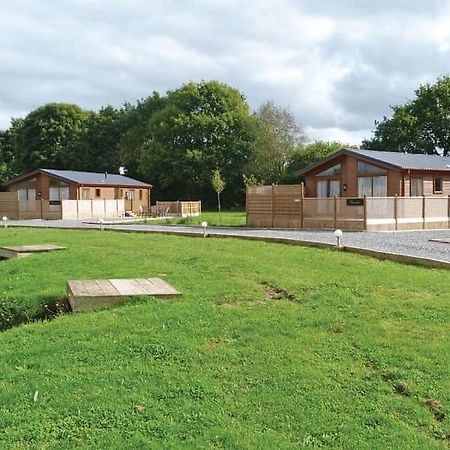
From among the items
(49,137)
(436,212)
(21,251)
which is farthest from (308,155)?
(21,251)

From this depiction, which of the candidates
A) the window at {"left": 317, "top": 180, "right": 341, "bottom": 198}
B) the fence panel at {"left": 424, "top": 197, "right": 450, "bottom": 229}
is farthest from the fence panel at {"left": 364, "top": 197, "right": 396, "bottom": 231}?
the window at {"left": 317, "top": 180, "right": 341, "bottom": 198}

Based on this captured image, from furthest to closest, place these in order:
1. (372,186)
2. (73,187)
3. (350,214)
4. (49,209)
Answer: (73,187) < (49,209) < (372,186) < (350,214)

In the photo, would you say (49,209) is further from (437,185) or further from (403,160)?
(437,185)

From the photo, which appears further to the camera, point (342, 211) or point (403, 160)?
point (403, 160)

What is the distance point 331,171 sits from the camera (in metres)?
31.0

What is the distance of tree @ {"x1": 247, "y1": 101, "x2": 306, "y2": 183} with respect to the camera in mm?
53250

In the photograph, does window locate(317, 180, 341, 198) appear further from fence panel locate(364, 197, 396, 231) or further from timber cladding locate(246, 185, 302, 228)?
fence panel locate(364, 197, 396, 231)

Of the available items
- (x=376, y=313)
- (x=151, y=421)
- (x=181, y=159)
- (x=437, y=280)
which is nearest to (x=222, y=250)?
(x=437, y=280)

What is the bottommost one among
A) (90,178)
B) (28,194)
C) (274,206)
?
(274,206)

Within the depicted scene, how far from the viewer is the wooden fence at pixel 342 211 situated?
2088 cm

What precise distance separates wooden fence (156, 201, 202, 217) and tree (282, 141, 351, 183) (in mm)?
9266

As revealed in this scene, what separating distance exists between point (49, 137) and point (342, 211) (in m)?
48.9

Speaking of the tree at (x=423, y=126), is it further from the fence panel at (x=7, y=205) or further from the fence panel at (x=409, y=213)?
the fence panel at (x=7, y=205)

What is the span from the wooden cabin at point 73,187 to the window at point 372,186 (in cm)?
2285
